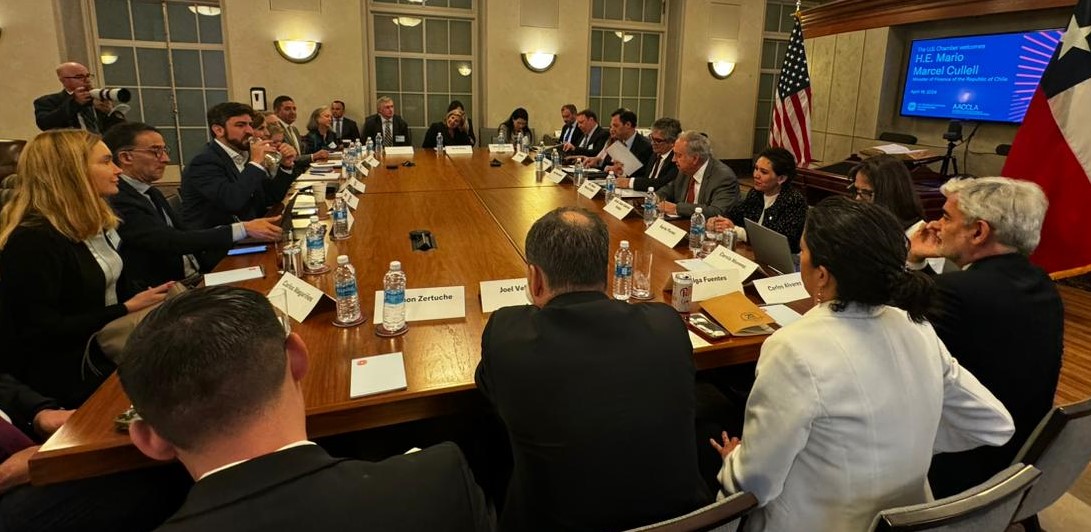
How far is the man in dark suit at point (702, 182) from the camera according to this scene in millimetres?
3486

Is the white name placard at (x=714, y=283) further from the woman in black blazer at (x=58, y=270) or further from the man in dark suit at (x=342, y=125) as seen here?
the man in dark suit at (x=342, y=125)

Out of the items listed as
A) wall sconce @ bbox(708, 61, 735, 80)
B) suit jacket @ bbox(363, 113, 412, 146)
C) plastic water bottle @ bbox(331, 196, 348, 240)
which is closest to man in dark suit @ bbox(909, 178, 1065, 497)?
plastic water bottle @ bbox(331, 196, 348, 240)

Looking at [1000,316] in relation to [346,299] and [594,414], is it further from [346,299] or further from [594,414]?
[346,299]

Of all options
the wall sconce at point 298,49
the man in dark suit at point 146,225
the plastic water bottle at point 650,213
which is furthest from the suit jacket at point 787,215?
the wall sconce at point 298,49

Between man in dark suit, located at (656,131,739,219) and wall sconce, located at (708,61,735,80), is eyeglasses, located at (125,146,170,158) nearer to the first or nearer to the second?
man in dark suit, located at (656,131,739,219)

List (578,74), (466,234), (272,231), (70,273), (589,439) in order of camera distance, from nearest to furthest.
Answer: (589,439) → (70,273) → (272,231) → (466,234) → (578,74)

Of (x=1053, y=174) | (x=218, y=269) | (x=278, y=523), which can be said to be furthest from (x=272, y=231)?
(x=1053, y=174)

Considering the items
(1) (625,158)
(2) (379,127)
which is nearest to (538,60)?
(2) (379,127)

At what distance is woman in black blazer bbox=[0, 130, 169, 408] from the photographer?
72.2 inches

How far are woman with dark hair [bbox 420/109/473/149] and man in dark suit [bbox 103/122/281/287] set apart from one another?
514 centimetres

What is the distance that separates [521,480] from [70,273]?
168cm

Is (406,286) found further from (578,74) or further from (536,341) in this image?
(578,74)

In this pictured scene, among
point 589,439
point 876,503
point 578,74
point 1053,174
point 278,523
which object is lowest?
point 876,503

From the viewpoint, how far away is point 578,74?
8992mm
